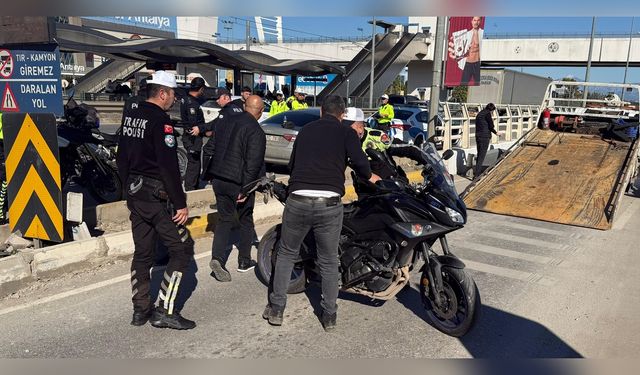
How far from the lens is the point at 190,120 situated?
335 inches

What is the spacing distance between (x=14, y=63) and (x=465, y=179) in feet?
33.1

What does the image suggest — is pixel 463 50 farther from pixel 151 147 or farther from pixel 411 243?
pixel 151 147

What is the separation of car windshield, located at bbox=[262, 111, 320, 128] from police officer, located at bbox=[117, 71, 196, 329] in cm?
692

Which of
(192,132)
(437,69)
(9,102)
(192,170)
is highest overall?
(437,69)

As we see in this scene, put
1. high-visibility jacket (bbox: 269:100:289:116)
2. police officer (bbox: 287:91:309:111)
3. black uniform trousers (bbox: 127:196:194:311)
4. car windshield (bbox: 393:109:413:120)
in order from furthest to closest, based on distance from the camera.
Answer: car windshield (bbox: 393:109:413:120) → police officer (bbox: 287:91:309:111) → high-visibility jacket (bbox: 269:100:289:116) → black uniform trousers (bbox: 127:196:194:311)

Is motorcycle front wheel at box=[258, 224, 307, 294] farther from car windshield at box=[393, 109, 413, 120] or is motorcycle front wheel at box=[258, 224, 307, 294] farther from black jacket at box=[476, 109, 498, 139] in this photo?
car windshield at box=[393, 109, 413, 120]

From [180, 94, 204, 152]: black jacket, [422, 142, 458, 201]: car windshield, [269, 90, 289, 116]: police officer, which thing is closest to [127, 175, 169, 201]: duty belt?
[422, 142, 458, 201]: car windshield

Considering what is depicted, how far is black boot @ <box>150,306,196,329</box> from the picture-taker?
13.1ft

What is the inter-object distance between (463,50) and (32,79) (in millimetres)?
14878

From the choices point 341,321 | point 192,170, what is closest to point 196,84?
point 192,170

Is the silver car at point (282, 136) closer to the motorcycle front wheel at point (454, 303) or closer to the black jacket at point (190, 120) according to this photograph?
the black jacket at point (190, 120)

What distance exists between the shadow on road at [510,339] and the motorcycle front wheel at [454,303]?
128mm

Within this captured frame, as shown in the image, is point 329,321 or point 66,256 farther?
point 66,256
